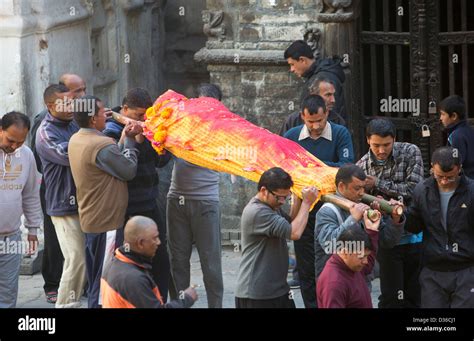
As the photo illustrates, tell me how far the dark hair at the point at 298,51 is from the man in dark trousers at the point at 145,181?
1.72 metres

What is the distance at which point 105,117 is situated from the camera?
11180 mm

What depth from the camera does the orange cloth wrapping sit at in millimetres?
10734

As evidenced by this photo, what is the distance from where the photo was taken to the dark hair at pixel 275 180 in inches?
393

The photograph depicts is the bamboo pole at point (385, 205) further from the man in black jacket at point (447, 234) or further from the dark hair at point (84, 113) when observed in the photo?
the dark hair at point (84, 113)

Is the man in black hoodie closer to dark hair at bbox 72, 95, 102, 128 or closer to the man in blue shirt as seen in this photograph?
the man in blue shirt

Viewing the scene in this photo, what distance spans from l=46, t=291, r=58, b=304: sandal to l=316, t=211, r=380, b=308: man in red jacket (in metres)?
3.39

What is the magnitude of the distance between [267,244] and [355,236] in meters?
0.77

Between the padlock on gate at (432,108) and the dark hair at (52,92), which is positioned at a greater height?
the dark hair at (52,92)

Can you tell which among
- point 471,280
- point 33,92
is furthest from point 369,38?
point 471,280

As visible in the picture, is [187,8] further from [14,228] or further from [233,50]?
[14,228]

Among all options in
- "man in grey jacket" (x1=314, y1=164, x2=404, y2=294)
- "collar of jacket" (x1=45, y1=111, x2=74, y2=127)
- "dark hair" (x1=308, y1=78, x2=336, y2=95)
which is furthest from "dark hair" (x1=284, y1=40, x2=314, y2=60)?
"man in grey jacket" (x1=314, y1=164, x2=404, y2=294)

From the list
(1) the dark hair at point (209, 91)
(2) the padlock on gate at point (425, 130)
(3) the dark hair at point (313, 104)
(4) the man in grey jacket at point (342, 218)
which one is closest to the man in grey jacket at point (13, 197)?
(1) the dark hair at point (209, 91)

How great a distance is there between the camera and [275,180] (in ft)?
32.8

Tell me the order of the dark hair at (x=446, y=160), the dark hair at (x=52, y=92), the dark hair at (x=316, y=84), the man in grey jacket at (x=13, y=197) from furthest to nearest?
1. the dark hair at (x=316, y=84)
2. the dark hair at (x=52, y=92)
3. the man in grey jacket at (x=13, y=197)
4. the dark hair at (x=446, y=160)
